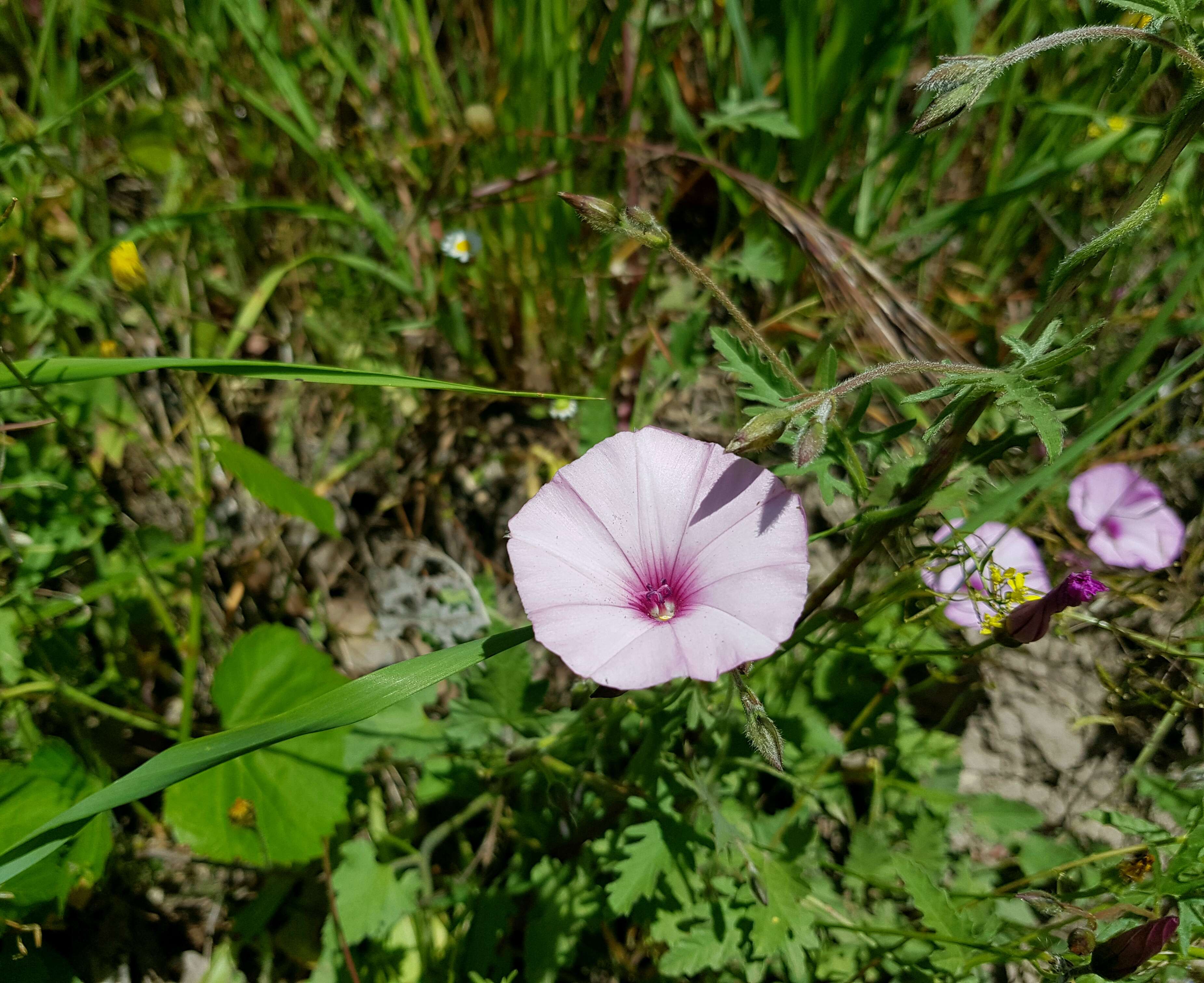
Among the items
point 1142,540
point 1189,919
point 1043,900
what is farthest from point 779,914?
point 1142,540

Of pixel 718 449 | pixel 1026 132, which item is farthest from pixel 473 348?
pixel 1026 132

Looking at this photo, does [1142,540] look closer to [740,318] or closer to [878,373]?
[878,373]

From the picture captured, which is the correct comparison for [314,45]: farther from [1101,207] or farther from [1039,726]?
[1039,726]

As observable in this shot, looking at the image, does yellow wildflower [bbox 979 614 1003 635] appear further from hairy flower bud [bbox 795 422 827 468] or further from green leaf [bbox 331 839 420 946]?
green leaf [bbox 331 839 420 946]

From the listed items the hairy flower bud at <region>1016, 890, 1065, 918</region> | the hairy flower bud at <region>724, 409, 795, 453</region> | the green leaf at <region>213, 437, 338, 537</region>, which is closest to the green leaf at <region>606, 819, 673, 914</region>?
the hairy flower bud at <region>1016, 890, 1065, 918</region>

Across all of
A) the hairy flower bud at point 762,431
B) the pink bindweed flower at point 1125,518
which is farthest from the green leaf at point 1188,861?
the pink bindweed flower at point 1125,518

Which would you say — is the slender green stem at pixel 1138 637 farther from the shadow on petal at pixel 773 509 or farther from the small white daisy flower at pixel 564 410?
the small white daisy flower at pixel 564 410
